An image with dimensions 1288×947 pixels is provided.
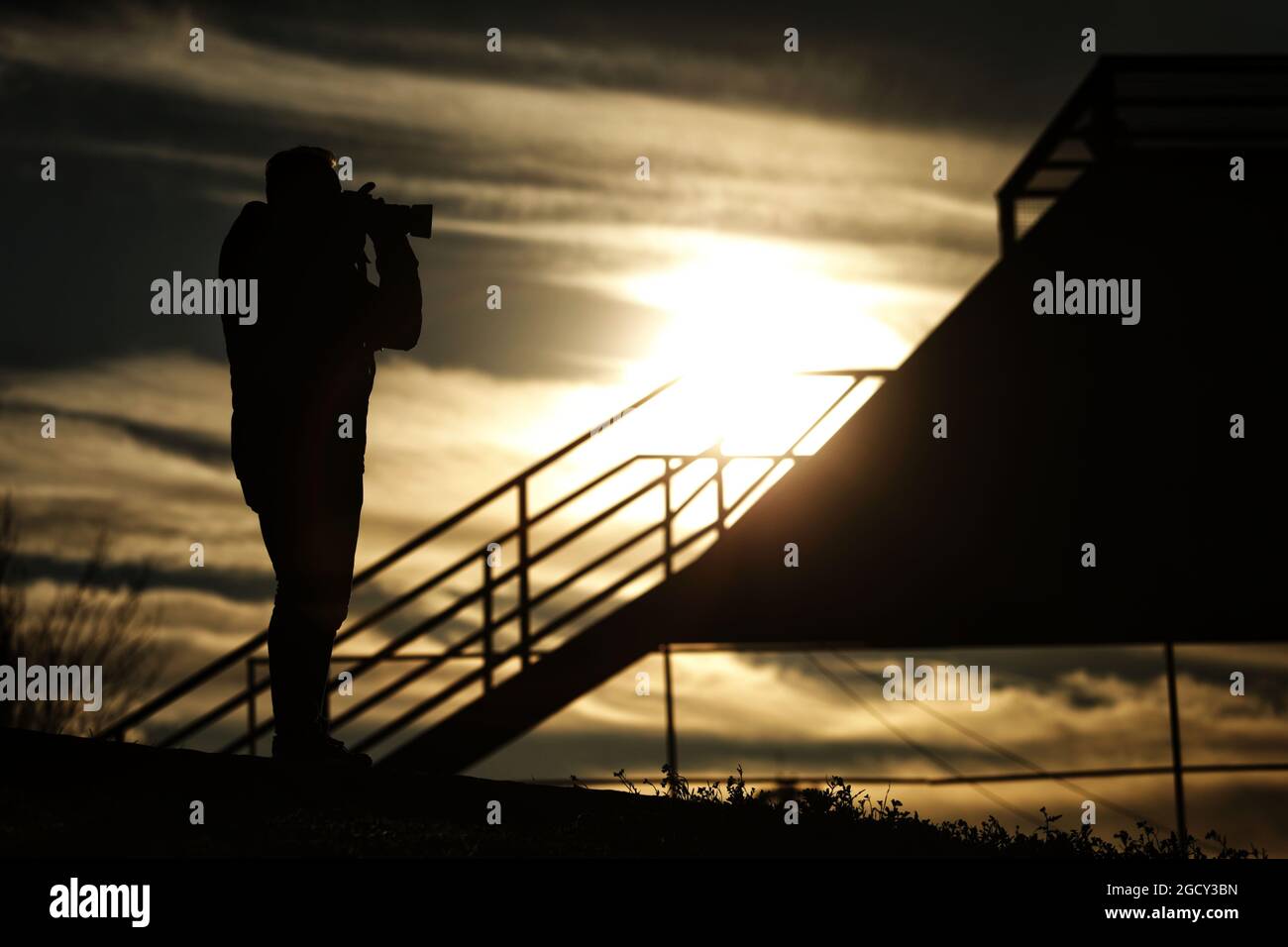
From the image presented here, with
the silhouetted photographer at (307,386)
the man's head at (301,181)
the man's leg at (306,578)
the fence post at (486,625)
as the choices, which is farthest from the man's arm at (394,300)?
the fence post at (486,625)

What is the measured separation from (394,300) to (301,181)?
26.2 inches

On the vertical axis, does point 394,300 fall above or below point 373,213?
below

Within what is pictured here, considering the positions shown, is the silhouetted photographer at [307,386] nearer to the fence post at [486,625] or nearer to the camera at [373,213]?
the camera at [373,213]

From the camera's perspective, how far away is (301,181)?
643 centimetres

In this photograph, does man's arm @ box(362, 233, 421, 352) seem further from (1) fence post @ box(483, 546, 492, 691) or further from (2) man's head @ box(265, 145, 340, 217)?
(1) fence post @ box(483, 546, 492, 691)

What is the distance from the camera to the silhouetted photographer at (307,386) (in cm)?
629

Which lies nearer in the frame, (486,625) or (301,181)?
(301,181)

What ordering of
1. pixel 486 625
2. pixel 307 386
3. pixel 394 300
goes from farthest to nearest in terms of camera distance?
1. pixel 486 625
2. pixel 394 300
3. pixel 307 386

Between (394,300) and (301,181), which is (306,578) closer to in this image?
(394,300)

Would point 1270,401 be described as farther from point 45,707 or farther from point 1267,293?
point 45,707

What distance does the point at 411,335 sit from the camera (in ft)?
21.2

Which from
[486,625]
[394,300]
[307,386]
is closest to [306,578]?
[307,386]
